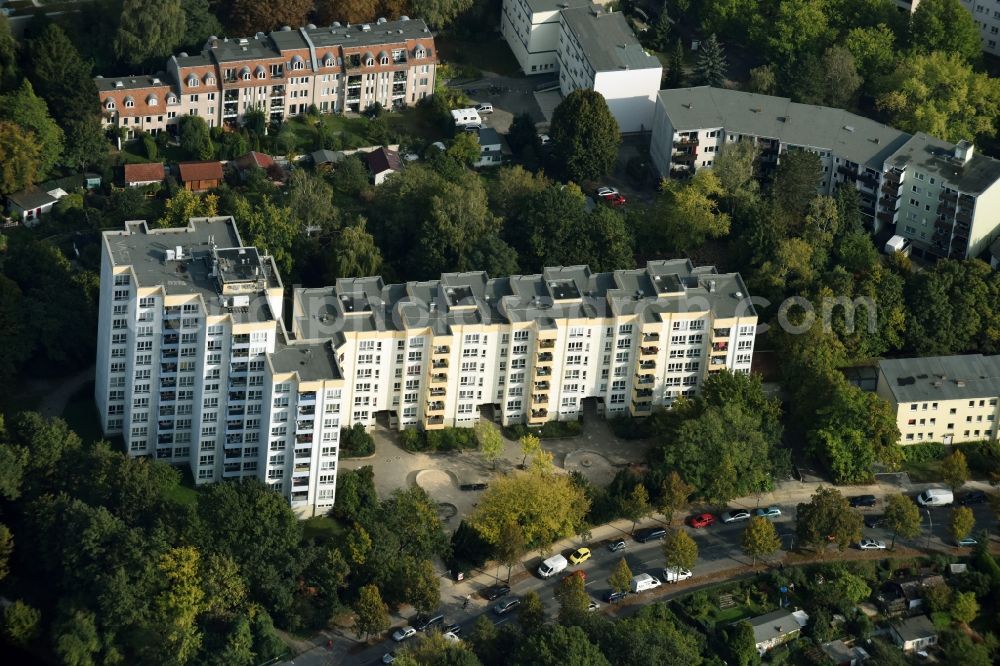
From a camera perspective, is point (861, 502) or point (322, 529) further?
point (861, 502)

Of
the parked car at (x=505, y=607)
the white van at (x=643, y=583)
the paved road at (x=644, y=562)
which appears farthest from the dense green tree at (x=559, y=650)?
the white van at (x=643, y=583)

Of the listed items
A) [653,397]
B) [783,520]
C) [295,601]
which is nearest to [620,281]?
[653,397]

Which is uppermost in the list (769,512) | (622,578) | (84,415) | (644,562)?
(84,415)

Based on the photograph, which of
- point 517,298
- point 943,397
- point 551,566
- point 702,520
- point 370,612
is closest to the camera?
point 370,612

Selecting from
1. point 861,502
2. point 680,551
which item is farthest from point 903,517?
point 680,551

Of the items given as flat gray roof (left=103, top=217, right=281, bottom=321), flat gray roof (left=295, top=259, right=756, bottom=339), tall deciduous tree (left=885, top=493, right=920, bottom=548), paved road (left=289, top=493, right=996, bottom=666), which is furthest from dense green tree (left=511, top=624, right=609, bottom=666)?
flat gray roof (left=103, top=217, right=281, bottom=321)

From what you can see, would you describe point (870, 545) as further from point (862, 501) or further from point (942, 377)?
point (942, 377)

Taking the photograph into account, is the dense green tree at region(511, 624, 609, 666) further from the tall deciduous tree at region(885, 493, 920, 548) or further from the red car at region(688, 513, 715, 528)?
the tall deciduous tree at region(885, 493, 920, 548)
